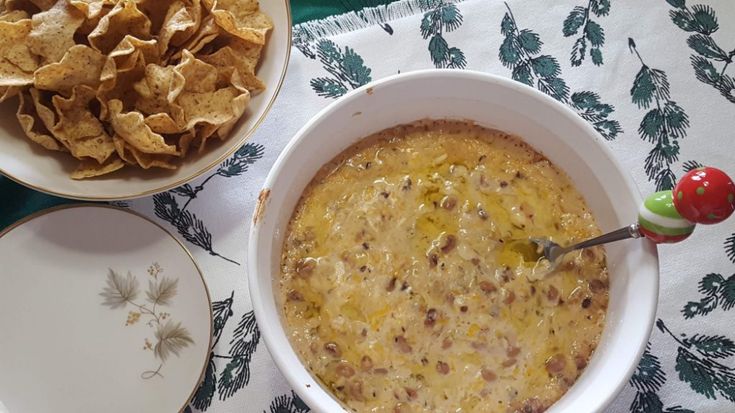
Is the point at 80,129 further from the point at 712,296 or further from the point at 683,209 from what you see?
the point at 712,296

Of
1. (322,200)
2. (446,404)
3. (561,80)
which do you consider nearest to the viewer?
(446,404)

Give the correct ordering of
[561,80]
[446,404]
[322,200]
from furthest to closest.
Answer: [561,80] < [322,200] < [446,404]

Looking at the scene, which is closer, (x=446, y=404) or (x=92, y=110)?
(x=446, y=404)

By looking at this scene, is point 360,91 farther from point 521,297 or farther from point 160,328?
point 160,328

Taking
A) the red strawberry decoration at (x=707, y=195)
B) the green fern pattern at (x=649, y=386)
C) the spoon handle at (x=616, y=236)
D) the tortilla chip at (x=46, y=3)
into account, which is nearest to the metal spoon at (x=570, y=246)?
the spoon handle at (x=616, y=236)

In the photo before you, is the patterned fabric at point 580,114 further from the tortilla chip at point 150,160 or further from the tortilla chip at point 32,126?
the tortilla chip at point 32,126

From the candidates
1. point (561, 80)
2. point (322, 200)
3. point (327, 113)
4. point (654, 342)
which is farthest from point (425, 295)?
point (561, 80)

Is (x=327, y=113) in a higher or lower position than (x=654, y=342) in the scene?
higher

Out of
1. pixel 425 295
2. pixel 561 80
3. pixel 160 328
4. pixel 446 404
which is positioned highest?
pixel 561 80
